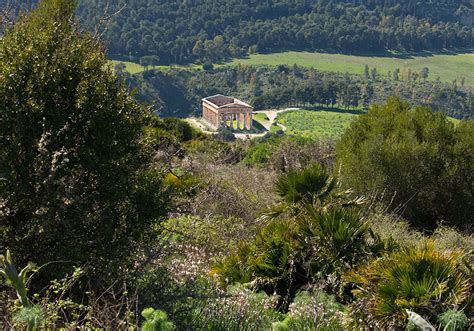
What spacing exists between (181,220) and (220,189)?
6.04 feet

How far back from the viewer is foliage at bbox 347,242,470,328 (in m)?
4.18

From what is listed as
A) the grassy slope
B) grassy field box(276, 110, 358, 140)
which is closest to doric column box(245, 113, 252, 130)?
the grassy slope

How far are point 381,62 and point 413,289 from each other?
12061cm

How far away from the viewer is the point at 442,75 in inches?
4188

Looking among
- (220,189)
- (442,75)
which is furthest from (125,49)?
(220,189)

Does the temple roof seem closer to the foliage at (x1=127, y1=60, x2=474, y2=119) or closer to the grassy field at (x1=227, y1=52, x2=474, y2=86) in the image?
the foliage at (x1=127, y1=60, x2=474, y2=119)

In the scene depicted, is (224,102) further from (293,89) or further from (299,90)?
(293,89)

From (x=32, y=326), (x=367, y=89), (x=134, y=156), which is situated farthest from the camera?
(x=367, y=89)

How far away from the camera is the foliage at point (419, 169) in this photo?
11.7 metres

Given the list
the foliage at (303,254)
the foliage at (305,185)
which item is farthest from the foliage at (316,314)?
the foliage at (305,185)

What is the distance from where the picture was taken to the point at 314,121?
7300 cm

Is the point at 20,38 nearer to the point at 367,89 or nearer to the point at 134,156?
the point at 134,156

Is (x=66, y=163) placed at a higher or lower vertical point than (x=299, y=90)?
higher

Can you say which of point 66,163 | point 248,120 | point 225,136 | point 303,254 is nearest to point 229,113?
point 248,120
